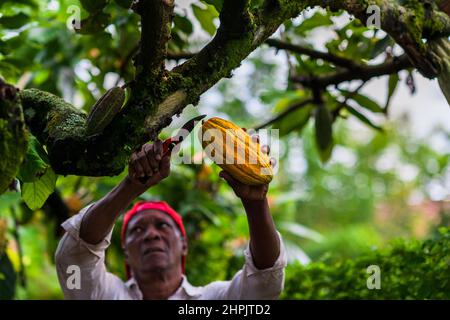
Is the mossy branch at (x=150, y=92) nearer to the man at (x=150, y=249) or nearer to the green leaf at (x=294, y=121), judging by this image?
the man at (x=150, y=249)

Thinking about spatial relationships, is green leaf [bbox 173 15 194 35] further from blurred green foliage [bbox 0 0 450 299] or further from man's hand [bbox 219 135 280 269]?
man's hand [bbox 219 135 280 269]

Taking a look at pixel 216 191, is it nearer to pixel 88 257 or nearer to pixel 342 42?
pixel 342 42

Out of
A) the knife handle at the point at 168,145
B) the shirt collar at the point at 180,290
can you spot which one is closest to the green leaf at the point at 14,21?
the shirt collar at the point at 180,290

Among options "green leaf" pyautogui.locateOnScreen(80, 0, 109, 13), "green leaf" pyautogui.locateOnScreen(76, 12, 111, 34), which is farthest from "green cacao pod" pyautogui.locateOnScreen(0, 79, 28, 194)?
"green leaf" pyautogui.locateOnScreen(76, 12, 111, 34)

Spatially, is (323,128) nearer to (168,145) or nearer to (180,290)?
(180,290)

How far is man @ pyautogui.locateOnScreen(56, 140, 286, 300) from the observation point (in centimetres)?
174

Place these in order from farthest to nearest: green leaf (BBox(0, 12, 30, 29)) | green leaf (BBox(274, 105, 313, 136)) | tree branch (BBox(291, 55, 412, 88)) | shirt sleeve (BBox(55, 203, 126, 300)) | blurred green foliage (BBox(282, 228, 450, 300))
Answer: green leaf (BBox(274, 105, 313, 136))
green leaf (BBox(0, 12, 30, 29))
tree branch (BBox(291, 55, 412, 88))
blurred green foliage (BBox(282, 228, 450, 300))
shirt sleeve (BBox(55, 203, 126, 300))

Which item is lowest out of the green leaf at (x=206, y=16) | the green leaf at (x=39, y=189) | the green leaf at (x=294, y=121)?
the green leaf at (x=39, y=189)

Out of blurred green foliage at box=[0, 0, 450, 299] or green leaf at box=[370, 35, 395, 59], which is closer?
green leaf at box=[370, 35, 395, 59]

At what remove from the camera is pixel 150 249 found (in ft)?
7.94

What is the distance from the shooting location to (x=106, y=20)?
204 centimetres

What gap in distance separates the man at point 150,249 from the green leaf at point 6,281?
1.43 ft

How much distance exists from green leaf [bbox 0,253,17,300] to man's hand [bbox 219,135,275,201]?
119 centimetres

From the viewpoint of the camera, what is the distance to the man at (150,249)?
1.74m
